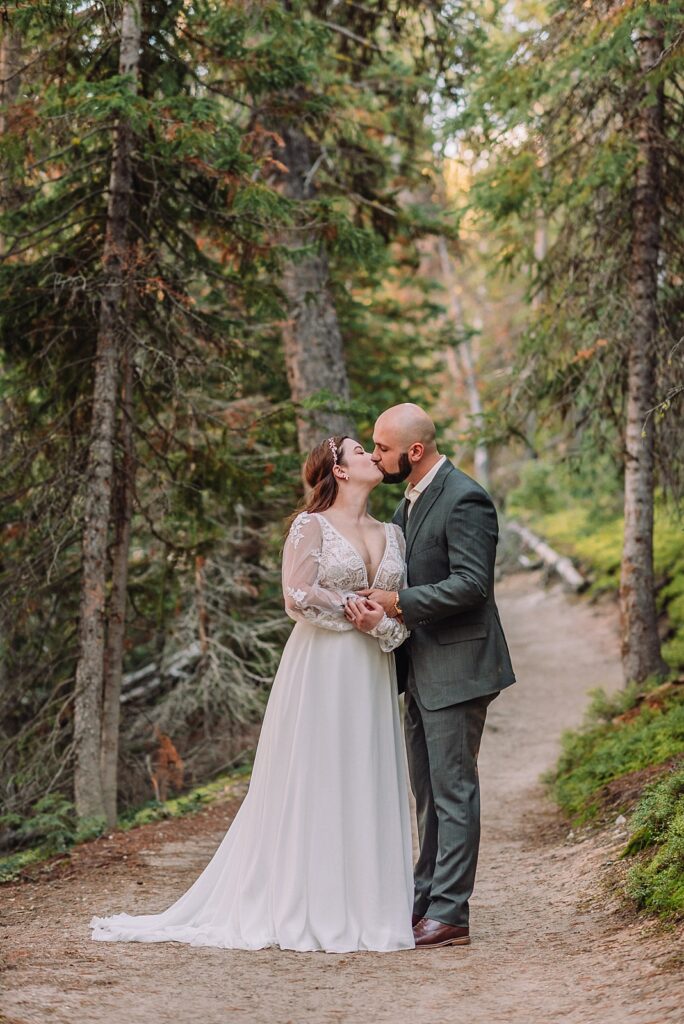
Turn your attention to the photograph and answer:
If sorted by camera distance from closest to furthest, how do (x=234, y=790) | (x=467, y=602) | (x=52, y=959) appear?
(x=52, y=959), (x=467, y=602), (x=234, y=790)

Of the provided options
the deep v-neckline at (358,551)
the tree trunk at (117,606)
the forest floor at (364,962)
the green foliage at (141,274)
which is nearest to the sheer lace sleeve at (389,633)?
the deep v-neckline at (358,551)

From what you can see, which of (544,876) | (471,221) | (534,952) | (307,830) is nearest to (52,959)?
(307,830)

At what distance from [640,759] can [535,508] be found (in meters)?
21.7

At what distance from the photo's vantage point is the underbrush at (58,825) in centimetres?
743

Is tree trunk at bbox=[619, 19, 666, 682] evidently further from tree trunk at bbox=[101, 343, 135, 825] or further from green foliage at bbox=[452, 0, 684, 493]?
tree trunk at bbox=[101, 343, 135, 825]

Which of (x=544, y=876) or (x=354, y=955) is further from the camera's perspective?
(x=544, y=876)

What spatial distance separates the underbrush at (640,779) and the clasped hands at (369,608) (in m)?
1.83

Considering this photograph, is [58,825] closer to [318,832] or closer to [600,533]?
[318,832]

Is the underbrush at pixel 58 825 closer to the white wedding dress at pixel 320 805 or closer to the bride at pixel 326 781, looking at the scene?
the bride at pixel 326 781

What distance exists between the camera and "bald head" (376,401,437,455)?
542 cm

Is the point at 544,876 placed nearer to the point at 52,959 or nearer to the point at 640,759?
the point at 640,759

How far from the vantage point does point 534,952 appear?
15.7ft

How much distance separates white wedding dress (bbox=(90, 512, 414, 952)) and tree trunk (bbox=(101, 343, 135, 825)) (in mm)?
3499

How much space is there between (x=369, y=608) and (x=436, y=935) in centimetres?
162
